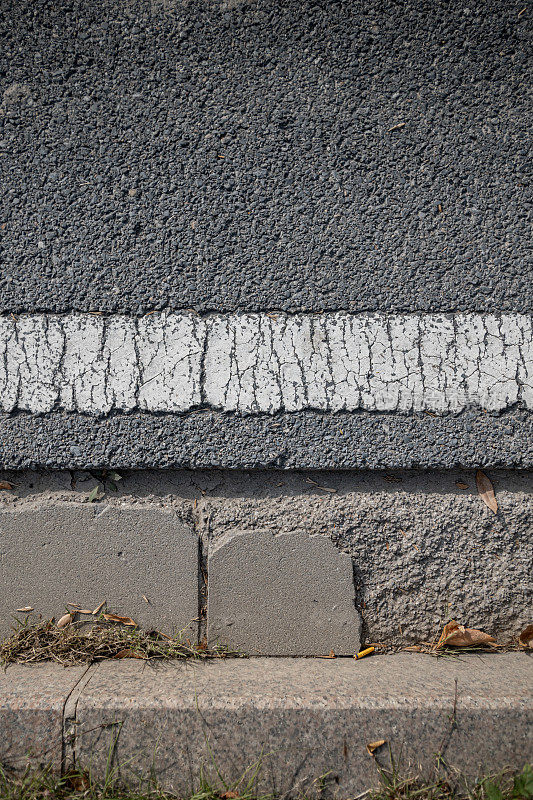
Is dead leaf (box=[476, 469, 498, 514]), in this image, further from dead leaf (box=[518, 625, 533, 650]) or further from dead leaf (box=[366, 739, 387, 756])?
dead leaf (box=[366, 739, 387, 756])

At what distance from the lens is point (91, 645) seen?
161 centimetres

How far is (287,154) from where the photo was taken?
1803 millimetres

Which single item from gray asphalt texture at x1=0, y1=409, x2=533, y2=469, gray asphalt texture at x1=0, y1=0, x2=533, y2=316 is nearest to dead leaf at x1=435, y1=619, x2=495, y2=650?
gray asphalt texture at x1=0, y1=409, x2=533, y2=469

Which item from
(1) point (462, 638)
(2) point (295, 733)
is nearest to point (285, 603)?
(2) point (295, 733)

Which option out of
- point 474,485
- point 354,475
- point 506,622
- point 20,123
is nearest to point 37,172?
point 20,123

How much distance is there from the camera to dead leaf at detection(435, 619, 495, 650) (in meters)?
1.64

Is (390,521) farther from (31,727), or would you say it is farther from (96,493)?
(31,727)

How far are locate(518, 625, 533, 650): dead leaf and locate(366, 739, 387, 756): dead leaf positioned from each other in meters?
0.62

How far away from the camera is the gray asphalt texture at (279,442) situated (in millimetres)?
1685

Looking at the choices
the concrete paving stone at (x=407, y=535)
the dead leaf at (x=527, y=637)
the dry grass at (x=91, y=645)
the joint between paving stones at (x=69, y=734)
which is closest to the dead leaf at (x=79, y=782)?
the joint between paving stones at (x=69, y=734)

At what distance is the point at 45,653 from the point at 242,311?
1.34 meters

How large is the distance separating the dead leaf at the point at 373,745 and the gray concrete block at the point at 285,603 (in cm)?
28

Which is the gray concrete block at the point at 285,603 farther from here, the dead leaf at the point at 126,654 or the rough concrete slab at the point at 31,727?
the rough concrete slab at the point at 31,727

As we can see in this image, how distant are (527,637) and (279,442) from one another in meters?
1.08
